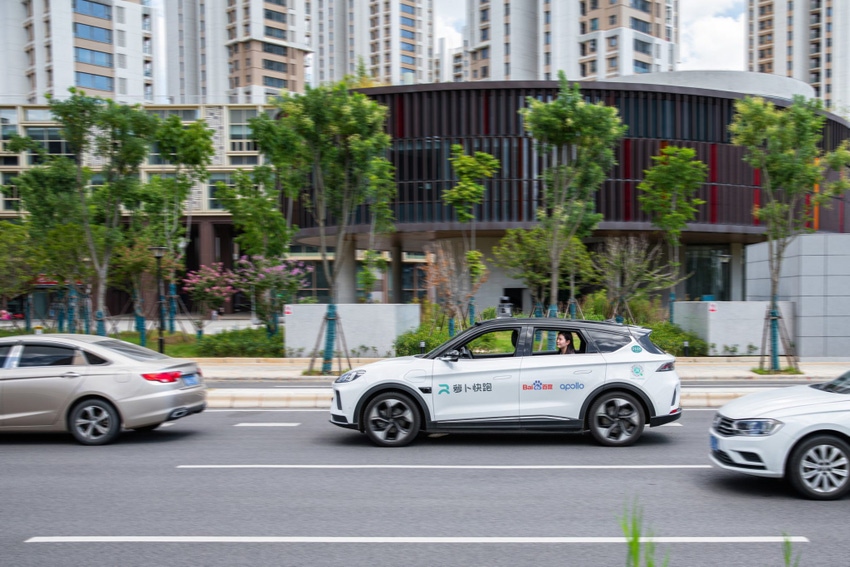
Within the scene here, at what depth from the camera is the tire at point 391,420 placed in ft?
31.5

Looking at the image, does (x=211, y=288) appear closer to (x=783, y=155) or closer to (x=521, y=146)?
(x=521, y=146)

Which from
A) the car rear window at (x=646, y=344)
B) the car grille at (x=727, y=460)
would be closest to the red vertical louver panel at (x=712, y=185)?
the car rear window at (x=646, y=344)

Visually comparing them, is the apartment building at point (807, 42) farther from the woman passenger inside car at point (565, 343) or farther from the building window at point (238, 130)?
the woman passenger inside car at point (565, 343)

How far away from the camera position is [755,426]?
7121mm

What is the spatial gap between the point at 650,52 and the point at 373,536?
8579 cm

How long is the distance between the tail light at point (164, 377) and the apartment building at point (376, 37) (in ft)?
394

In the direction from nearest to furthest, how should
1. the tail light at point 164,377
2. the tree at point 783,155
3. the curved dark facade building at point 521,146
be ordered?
1. the tail light at point 164,377
2. the tree at point 783,155
3. the curved dark facade building at point 521,146

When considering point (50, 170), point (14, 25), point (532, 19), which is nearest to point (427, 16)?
point (532, 19)

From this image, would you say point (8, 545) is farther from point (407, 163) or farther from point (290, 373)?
point (407, 163)

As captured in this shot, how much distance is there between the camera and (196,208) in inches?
2530

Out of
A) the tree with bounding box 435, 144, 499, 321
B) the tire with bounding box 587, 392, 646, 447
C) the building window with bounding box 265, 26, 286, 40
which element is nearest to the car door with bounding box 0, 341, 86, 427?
the tire with bounding box 587, 392, 646, 447

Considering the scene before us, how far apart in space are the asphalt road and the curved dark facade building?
85.7ft

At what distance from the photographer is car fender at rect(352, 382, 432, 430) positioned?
952 cm

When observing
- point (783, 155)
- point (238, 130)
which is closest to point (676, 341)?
point (783, 155)
